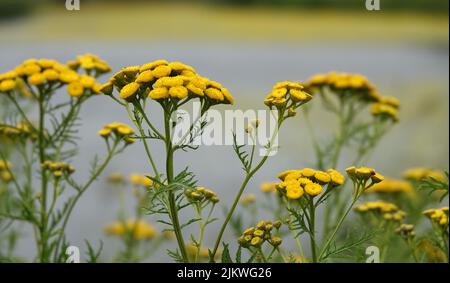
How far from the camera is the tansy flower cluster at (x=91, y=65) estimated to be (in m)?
3.38

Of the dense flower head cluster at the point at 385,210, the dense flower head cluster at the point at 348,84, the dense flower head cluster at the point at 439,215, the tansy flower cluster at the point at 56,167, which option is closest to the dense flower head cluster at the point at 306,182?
the dense flower head cluster at the point at 439,215

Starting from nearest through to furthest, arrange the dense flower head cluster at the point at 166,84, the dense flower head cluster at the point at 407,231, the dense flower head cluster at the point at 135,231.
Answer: the dense flower head cluster at the point at 166,84, the dense flower head cluster at the point at 407,231, the dense flower head cluster at the point at 135,231

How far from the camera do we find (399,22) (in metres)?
28.4

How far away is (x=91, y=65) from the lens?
11.1 feet

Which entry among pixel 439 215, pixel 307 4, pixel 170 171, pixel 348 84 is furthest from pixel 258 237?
pixel 307 4

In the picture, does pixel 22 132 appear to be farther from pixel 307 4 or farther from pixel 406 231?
pixel 307 4

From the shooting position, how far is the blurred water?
727 cm

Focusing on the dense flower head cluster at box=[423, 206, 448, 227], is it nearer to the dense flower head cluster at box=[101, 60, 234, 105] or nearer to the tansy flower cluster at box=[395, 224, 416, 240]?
the tansy flower cluster at box=[395, 224, 416, 240]

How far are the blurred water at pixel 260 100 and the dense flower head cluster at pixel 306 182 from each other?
160cm

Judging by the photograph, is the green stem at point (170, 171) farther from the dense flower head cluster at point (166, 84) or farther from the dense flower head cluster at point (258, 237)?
the dense flower head cluster at point (258, 237)

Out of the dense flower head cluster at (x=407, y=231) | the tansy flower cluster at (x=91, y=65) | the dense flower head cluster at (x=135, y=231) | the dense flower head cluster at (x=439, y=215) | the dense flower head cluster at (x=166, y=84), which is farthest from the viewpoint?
the dense flower head cluster at (x=135, y=231)

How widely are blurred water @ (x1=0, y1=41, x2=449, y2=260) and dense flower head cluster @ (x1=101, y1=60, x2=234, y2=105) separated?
1.52 metres
